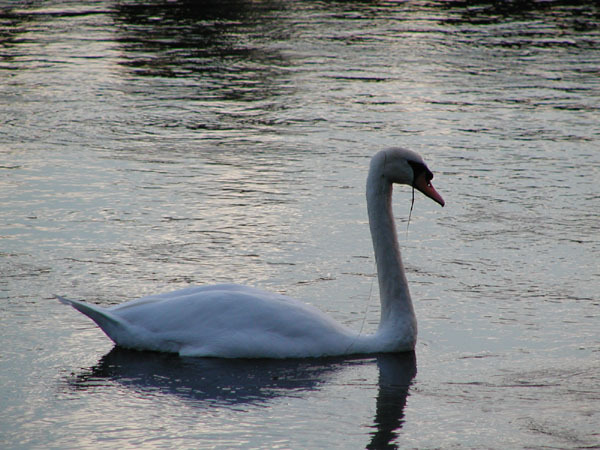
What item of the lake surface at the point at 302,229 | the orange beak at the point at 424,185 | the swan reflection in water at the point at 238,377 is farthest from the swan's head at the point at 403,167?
the swan reflection in water at the point at 238,377

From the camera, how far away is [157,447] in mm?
4773

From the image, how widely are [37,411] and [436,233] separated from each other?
4094 millimetres

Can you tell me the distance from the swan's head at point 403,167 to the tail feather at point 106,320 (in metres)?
1.71

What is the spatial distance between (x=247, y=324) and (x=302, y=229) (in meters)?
2.65

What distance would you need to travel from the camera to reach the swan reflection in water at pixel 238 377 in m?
5.44

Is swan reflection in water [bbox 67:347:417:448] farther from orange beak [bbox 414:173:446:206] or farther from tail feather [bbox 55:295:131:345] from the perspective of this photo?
orange beak [bbox 414:173:446:206]

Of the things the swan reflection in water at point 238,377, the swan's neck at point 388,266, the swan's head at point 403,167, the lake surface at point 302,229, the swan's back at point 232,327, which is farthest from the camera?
the swan's head at point 403,167

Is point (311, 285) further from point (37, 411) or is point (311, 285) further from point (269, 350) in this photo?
point (37, 411)

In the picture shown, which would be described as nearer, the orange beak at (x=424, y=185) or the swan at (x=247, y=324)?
the swan at (x=247, y=324)

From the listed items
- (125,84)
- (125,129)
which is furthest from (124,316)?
(125,84)

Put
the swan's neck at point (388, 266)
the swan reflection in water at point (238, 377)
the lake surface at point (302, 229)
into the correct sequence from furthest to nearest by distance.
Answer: the swan's neck at point (388, 266), the swan reflection in water at point (238, 377), the lake surface at point (302, 229)

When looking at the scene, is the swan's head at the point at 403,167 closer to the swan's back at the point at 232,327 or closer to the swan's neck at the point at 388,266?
the swan's neck at the point at 388,266

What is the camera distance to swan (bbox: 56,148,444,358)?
598 centimetres

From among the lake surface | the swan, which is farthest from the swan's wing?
the lake surface
